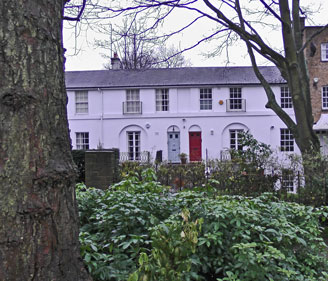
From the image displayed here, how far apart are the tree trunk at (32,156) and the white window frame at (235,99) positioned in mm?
24215

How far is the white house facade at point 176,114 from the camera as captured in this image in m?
24.8

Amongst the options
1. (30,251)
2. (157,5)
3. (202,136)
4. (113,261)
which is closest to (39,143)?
(30,251)

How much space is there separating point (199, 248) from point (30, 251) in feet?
4.85

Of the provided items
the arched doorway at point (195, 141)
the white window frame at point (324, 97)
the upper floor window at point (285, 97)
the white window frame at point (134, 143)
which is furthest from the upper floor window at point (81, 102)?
the white window frame at point (324, 97)

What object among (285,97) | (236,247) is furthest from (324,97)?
(236,247)

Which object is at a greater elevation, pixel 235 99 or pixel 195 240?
pixel 235 99

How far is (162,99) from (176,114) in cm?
167

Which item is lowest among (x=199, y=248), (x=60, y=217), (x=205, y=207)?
(x=199, y=248)

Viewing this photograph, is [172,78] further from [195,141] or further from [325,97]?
[325,97]

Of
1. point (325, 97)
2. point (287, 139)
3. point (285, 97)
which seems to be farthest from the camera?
point (285, 97)

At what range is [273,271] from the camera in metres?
2.65

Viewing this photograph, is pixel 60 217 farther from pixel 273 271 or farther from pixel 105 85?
pixel 105 85

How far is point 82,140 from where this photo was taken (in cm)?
2577

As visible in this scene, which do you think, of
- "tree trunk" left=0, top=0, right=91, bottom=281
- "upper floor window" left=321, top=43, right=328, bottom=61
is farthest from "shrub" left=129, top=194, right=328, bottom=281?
"upper floor window" left=321, top=43, right=328, bottom=61
